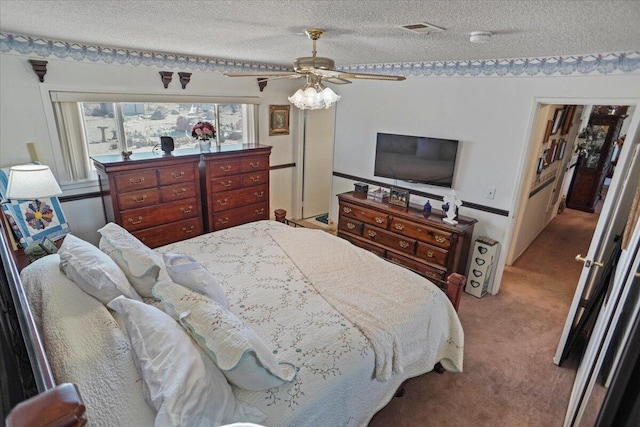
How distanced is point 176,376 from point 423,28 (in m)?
2.01

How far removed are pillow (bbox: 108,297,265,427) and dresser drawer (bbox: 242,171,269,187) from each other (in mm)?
2693

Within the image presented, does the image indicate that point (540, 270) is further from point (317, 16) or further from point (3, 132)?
point (3, 132)

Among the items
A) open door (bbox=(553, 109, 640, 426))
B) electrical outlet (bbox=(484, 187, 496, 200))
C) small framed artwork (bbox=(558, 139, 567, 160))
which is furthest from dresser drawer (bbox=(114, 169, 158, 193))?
small framed artwork (bbox=(558, 139, 567, 160))

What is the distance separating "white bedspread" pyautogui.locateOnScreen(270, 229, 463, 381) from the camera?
190 cm

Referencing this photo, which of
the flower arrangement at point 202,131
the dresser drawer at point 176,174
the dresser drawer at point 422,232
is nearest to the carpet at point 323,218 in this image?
the dresser drawer at point 422,232

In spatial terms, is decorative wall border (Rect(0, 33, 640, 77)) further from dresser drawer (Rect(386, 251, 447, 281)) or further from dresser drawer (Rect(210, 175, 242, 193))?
dresser drawer (Rect(386, 251, 447, 281))

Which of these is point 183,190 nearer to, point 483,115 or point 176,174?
point 176,174

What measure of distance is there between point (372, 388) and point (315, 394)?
1.41 feet

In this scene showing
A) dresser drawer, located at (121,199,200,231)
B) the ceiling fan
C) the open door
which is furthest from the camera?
dresser drawer, located at (121,199,200,231)

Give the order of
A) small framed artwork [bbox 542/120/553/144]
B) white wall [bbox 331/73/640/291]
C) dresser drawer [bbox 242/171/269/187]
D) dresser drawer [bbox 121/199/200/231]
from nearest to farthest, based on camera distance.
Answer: white wall [bbox 331/73/640/291]
dresser drawer [bbox 121/199/200/231]
small framed artwork [bbox 542/120/553/144]
dresser drawer [bbox 242/171/269/187]

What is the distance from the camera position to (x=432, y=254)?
3627mm

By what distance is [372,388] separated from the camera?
5.96ft

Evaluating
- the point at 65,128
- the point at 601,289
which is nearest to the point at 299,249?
the point at 601,289

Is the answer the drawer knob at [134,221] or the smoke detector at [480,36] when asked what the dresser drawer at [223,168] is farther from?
the smoke detector at [480,36]
